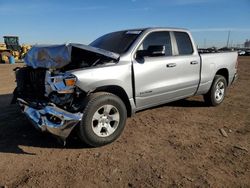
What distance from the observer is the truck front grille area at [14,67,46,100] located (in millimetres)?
4480

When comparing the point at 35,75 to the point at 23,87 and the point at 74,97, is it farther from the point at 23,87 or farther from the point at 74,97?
the point at 74,97

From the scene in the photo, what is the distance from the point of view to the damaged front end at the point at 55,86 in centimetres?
387

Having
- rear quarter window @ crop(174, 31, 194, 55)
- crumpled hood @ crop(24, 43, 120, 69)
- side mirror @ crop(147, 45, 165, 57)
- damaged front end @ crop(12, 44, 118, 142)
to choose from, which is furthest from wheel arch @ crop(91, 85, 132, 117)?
rear quarter window @ crop(174, 31, 194, 55)

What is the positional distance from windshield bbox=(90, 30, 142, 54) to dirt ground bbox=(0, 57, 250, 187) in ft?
4.95

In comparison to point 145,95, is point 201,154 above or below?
below

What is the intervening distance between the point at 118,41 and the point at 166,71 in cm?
110

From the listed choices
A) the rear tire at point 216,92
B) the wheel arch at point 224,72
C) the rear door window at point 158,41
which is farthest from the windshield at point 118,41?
the wheel arch at point 224,72

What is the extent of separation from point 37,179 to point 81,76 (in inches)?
60.3

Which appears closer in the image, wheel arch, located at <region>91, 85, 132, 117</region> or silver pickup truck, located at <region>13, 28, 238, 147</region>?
silver pickup truck, located at <region>13, 28, 238, 147</region>

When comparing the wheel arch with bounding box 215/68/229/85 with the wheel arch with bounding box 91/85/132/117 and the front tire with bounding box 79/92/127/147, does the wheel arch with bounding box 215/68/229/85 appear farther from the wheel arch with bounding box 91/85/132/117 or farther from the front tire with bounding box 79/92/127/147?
the front tire with bounding box 79/92/127/147

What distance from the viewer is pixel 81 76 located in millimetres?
3992

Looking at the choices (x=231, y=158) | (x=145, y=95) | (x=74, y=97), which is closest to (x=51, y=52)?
(x=74, y=97)

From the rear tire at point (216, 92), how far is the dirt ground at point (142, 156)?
903 millimetres

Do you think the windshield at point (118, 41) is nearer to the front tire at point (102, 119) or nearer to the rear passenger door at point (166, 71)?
the rear passenger door at point (166, 71)
